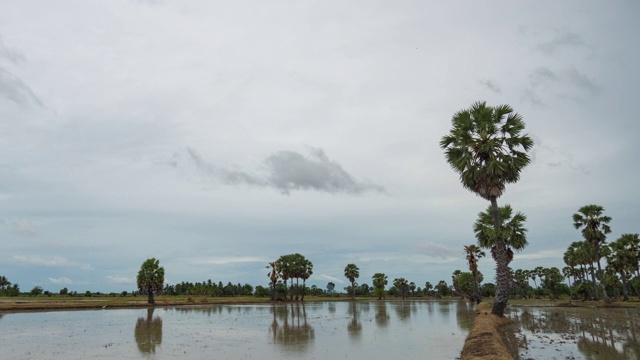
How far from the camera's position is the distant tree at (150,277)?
2633 inches

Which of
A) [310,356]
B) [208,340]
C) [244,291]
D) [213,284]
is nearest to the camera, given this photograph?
[310,356]

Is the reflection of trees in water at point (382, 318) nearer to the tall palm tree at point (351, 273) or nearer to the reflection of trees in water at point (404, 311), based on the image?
the reflection of trees in water at point (404, 311)

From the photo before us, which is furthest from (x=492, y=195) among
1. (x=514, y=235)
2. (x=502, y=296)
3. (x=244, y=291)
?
(x=244, y=291)

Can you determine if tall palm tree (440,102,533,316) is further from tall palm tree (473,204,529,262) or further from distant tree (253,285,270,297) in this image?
distant tree (253,285,270,297)

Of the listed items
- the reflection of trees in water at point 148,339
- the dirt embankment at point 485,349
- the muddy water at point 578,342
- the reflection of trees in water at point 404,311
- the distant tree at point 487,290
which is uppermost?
the dirt embankment at point 485,349

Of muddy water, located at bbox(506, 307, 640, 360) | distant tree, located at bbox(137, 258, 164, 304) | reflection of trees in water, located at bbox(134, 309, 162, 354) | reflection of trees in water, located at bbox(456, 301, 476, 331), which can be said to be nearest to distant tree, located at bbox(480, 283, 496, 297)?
reflection of trees in water, located at bbox(456, 301, 476, 331)

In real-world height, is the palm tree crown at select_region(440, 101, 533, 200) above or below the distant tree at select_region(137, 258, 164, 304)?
above

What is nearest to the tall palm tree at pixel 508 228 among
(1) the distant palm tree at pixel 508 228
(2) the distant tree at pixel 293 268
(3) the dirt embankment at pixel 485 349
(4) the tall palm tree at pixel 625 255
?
(1) the distant palm tree at pixel 508 228

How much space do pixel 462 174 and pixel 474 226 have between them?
869 cm

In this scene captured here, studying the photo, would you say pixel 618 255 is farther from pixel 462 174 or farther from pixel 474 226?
pixel 462 174

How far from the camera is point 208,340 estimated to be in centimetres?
2395

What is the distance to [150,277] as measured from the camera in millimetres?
67125

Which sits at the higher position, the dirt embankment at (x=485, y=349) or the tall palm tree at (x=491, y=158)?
the tall palm tree at (x=491, y=158)

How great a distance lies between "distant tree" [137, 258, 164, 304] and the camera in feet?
219
